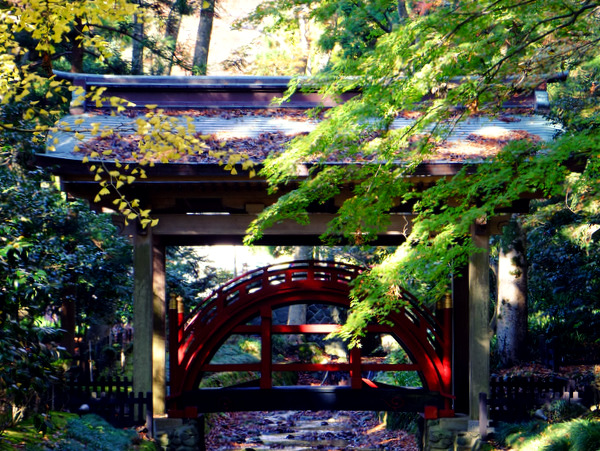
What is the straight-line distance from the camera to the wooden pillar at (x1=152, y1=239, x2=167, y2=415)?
10078 mm

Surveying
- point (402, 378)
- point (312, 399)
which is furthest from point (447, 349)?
point (402, 378)

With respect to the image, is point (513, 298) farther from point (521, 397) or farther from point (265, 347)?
point (265, 347)

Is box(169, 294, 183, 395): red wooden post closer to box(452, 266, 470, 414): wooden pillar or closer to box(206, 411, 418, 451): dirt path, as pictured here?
box(206, 411, 418, 451): dirt path

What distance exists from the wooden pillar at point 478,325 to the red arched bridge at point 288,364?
0.43m

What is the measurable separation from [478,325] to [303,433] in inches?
269

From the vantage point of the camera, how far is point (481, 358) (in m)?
9.46

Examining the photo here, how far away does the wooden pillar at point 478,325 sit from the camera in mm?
9461

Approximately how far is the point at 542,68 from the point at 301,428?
11.2 meters

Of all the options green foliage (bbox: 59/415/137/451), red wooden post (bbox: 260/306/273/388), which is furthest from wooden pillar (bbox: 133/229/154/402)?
red wooden post (bbox: 260/306/273/388)

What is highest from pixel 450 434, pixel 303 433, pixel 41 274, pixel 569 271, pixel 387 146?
pixel 387 146

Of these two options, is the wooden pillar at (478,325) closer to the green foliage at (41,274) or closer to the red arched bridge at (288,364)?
the red arched bridge at (288,364)

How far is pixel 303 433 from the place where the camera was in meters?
15.0

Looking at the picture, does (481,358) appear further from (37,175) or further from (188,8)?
(188,8)

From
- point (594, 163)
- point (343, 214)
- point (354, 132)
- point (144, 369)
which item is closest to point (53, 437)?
point (144, 369)
